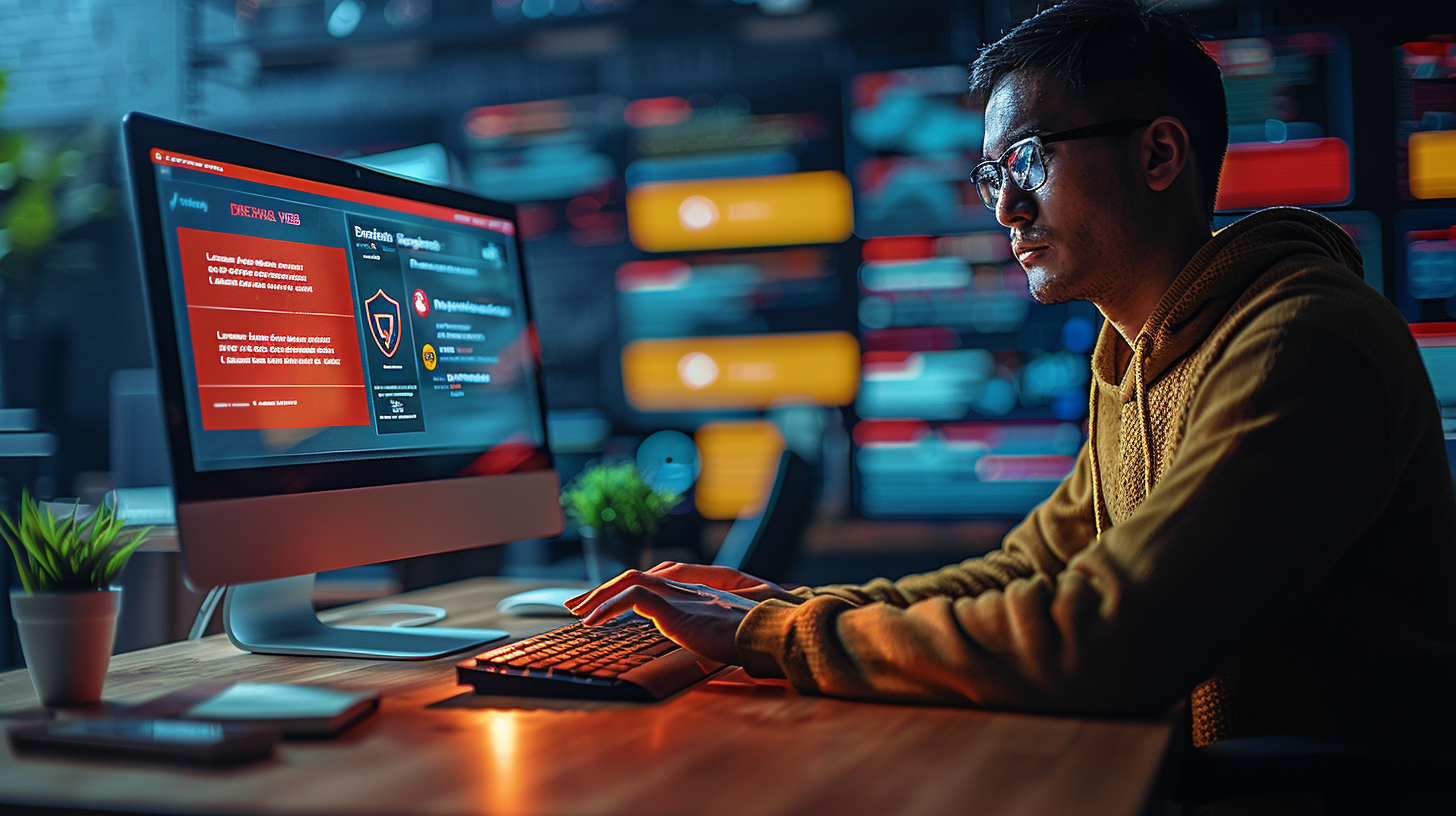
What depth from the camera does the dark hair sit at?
1093 millimetres

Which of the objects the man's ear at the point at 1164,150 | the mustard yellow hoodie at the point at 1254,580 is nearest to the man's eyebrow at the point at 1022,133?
the man's ear at the point at 1164,150

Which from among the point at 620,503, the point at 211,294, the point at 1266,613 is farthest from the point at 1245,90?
the point at 211,294

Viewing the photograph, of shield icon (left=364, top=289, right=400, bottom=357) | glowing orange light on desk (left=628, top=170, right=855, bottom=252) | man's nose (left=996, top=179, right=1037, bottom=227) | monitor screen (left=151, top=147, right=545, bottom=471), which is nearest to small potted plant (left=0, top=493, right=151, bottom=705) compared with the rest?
monitor screen (left=151, top=147, right=545, bottom=471)

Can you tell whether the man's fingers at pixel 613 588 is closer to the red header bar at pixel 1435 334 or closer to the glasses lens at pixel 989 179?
the glasses lens at pixel 989 179

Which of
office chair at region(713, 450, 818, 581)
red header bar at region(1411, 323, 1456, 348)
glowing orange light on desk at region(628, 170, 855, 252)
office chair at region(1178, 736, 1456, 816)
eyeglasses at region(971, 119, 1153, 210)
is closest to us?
office chair at region(1178, 736, 1456, 816)

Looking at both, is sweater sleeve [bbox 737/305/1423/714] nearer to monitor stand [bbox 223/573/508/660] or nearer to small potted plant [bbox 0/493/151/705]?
monitor stand [bbox 223/573/508/660]

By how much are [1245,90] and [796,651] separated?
2.53 m

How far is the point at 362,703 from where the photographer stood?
2.62ft

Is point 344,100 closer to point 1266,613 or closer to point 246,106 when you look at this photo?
point 246,106

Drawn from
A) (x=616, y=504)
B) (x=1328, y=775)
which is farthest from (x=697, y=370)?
(x=1328, y=775)

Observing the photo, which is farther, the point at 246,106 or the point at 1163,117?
the point at 246,106

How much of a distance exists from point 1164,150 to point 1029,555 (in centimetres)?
49

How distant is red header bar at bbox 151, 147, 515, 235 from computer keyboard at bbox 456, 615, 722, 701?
533mm

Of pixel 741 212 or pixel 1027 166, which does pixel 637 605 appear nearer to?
pixel 1027 166
